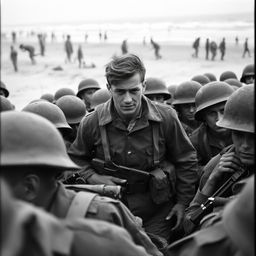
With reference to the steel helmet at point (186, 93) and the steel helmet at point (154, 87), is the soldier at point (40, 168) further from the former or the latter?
the steel helmet at point (154, 87)

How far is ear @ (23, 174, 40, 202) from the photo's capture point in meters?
2.41

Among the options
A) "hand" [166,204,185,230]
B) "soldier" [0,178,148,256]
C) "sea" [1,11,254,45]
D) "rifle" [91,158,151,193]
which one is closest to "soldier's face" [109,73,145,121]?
"rifle" [91,158,151,193]

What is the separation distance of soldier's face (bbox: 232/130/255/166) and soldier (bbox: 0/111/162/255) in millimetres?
1226

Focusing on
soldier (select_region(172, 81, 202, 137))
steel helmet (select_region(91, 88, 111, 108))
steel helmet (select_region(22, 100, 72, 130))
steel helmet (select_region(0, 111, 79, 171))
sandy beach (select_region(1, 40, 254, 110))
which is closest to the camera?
steel helmet (select_region(0, 111, 79, 171))

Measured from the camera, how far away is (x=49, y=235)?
176 cm

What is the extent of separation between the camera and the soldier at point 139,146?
14.3 feet

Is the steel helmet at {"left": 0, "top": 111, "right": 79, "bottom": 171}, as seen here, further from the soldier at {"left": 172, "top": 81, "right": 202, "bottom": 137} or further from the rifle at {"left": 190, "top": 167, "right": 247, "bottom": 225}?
the soldier at {"left": 172, "top": 81, "right": 202, "bottom": 137}

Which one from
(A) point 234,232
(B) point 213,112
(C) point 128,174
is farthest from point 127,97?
(A) point 234,232

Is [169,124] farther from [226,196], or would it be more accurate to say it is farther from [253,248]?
[253,248]

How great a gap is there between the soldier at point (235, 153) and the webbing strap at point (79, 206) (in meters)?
1.16

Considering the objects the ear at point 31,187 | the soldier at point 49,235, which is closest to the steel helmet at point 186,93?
the ear at point 31,187

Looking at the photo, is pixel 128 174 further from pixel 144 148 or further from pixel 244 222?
pixel 244 222

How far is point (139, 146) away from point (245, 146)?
1140mm

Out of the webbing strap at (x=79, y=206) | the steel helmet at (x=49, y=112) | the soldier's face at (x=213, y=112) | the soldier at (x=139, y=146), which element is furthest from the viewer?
the soldier's face at (x=213, y=112)
